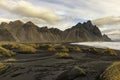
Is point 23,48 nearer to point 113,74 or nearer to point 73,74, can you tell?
point 73,74

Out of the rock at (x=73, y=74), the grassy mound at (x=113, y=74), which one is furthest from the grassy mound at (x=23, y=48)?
the grassy mound at (x=113, y=74)

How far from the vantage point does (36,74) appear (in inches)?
732

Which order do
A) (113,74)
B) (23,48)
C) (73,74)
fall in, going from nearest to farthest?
(113,74) < (73,74) < (23,48)

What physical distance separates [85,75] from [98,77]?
1.17 metres

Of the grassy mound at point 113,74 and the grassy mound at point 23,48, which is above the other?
the grassy mound at point 23,48

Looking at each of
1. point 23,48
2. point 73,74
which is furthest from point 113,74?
point 23,48

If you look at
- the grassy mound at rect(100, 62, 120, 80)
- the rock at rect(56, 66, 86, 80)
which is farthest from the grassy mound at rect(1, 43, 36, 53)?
the grassy mound at rect(100, 62, 120, 80)

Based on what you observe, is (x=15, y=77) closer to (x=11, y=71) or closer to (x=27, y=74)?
(x=27, y=74)

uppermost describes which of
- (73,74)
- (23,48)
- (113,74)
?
(23,48)

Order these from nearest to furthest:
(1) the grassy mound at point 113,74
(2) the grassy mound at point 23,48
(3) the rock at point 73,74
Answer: (1) the grassy mound at point 113,74
(3) the rock at point 73,74
(2) the grassy mound at point 23,48

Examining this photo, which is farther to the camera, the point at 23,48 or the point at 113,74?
the point at 23,48

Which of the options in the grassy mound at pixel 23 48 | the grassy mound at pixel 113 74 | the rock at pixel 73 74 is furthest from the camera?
the grassy mound at pixel 23 48

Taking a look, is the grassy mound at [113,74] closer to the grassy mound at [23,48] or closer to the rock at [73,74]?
the rock at [73,74]

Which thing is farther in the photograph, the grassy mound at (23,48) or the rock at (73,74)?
the grassy mound at (23,48)
